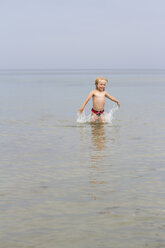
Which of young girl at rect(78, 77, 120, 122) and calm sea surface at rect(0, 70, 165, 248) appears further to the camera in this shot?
young girl at rect(78, 77, 120, 122)

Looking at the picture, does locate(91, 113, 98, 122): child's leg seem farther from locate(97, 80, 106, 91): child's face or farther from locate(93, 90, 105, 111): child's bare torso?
locate(97, 80, 106, 91): child's face

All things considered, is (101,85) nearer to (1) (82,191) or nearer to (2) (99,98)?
(2) (99,98)

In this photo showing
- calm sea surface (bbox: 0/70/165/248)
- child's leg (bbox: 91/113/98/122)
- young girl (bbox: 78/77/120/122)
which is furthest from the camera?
child's leg (bbox: 91/113/98/122)

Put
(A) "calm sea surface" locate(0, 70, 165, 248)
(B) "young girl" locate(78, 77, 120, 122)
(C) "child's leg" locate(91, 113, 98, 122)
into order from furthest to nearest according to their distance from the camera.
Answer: (C) "child's leg" locate(91, 113, 98, 122), (B) "young girl" locate(78, 77, 120, 122), (A) "calm sea surface" locate(0, 70, 165, 248)

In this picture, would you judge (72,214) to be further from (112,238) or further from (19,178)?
(19,178)

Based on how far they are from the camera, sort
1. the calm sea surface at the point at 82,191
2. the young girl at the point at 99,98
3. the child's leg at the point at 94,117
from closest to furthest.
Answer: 1. the calm sea surface at the point at 82,191
2. the young girl at the point at 99,98
3. the child's leg at the point at 94,117

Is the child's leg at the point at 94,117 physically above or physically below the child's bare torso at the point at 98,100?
below

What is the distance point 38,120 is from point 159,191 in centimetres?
1049

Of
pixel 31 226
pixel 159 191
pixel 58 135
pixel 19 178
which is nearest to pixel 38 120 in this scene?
pixel 58 135

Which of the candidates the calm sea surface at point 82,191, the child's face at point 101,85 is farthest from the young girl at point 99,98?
the calm sea surface at point 82,191

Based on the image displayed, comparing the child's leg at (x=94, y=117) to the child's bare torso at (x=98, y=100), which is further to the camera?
the child's leg at (x=94, y=117)

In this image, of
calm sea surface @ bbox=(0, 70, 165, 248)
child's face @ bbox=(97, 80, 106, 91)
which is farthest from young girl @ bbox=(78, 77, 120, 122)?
calm sea surface @ bbox=(0, 70, 165, 248)

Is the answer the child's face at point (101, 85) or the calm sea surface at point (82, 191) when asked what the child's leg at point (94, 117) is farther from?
the calm sea surface at point (82, 191)

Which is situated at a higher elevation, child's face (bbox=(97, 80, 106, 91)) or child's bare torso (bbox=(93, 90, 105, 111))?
child's face (bbox=(97, 80, 106, 91))
